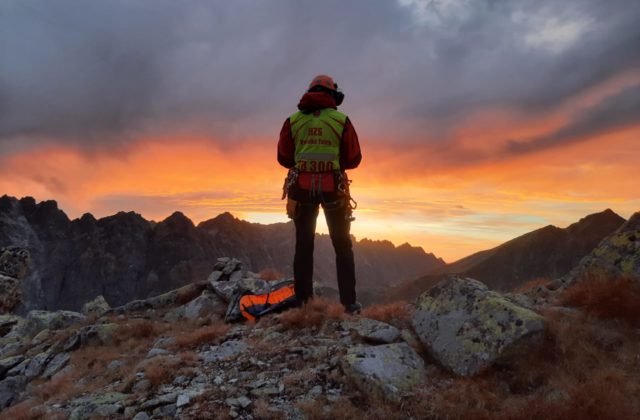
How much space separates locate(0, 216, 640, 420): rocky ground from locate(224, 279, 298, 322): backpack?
0.71 m

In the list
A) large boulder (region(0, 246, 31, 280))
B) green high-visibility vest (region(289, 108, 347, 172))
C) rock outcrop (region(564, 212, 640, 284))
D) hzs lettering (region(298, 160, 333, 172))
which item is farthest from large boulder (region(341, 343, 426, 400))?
large boulder (region(0, 246, 31, 280))

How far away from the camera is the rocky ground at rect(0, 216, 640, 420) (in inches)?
230

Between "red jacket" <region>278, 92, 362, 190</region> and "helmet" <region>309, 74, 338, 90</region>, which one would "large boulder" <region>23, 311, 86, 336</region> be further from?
"helmet" <region>309, 74, 338, 90</region>

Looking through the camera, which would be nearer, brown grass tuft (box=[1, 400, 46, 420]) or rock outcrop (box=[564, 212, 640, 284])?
brown grass tuft (box=[1, 400, 46, 420])

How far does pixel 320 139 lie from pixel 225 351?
16.1ft

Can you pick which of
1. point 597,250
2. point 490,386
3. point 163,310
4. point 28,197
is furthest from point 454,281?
point 28,197

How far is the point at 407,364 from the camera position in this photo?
693cm

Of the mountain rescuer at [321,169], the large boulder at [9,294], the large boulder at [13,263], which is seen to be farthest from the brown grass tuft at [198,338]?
the large boulder at [13,263]

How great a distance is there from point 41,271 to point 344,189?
698 ft

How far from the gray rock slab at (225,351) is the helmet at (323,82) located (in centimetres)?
584

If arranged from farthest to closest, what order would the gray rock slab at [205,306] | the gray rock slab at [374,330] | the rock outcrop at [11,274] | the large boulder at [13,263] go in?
the large boulder at [13,263]
the rock outcrop at [11,274]
the gray rock slab at [205,306]
the gray rock slab at [374,330]

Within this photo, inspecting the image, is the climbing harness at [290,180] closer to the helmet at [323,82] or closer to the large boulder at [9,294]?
the helmet at [323,82]

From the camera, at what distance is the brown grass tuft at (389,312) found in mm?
9099

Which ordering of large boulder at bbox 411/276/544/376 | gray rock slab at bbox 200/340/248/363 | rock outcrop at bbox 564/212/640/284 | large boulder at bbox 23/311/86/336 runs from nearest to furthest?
large boulder at bbox 411/276/544/376 < gray rock slab at bbox 200/340/248/363 < rock outcrop at bbox 564/212/640/284 < large boulder at bbox 23/311/86/336
